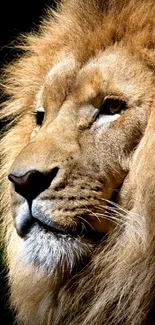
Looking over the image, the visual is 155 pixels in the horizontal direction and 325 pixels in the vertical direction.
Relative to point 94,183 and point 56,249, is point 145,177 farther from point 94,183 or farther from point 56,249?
point 56,249

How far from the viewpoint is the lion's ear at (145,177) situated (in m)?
2.03

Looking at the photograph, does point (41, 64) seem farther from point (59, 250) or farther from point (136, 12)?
point (59, 250)

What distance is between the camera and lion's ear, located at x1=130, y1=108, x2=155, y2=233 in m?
2.03

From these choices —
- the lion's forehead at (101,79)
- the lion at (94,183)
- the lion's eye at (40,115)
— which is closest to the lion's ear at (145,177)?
the lion at (94,183)

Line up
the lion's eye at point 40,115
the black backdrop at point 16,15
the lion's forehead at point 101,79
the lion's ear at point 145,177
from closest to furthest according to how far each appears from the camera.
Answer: the lion's ear at point 145,177 < the lion's forehead at point 101,79 < the lion's eye at point 40,115 < the black backdrop at point 16,15

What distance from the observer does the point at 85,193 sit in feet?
6.81

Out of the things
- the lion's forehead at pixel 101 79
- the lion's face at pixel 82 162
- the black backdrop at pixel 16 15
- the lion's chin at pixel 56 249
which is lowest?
the lion's chin at pixel 56 249

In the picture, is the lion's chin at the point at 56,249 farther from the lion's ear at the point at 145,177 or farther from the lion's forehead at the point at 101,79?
the lion's forehead at the point at 101,79

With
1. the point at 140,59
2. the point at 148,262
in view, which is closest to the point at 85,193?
the point at 148,262

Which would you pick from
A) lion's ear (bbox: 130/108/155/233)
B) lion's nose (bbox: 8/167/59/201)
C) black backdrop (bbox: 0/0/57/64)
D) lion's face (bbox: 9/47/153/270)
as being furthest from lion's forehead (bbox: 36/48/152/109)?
black backdrop (bbox: 0/0/57/64)

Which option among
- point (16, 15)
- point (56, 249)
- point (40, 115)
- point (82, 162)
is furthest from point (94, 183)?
point (16, 15)

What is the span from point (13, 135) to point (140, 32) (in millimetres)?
683

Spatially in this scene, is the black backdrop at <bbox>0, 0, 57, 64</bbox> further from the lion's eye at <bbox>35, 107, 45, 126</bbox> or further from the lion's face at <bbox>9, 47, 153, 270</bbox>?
the lion's face at <bbox>9, 47, 153, 270</bbox>

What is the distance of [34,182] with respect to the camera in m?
2.05
